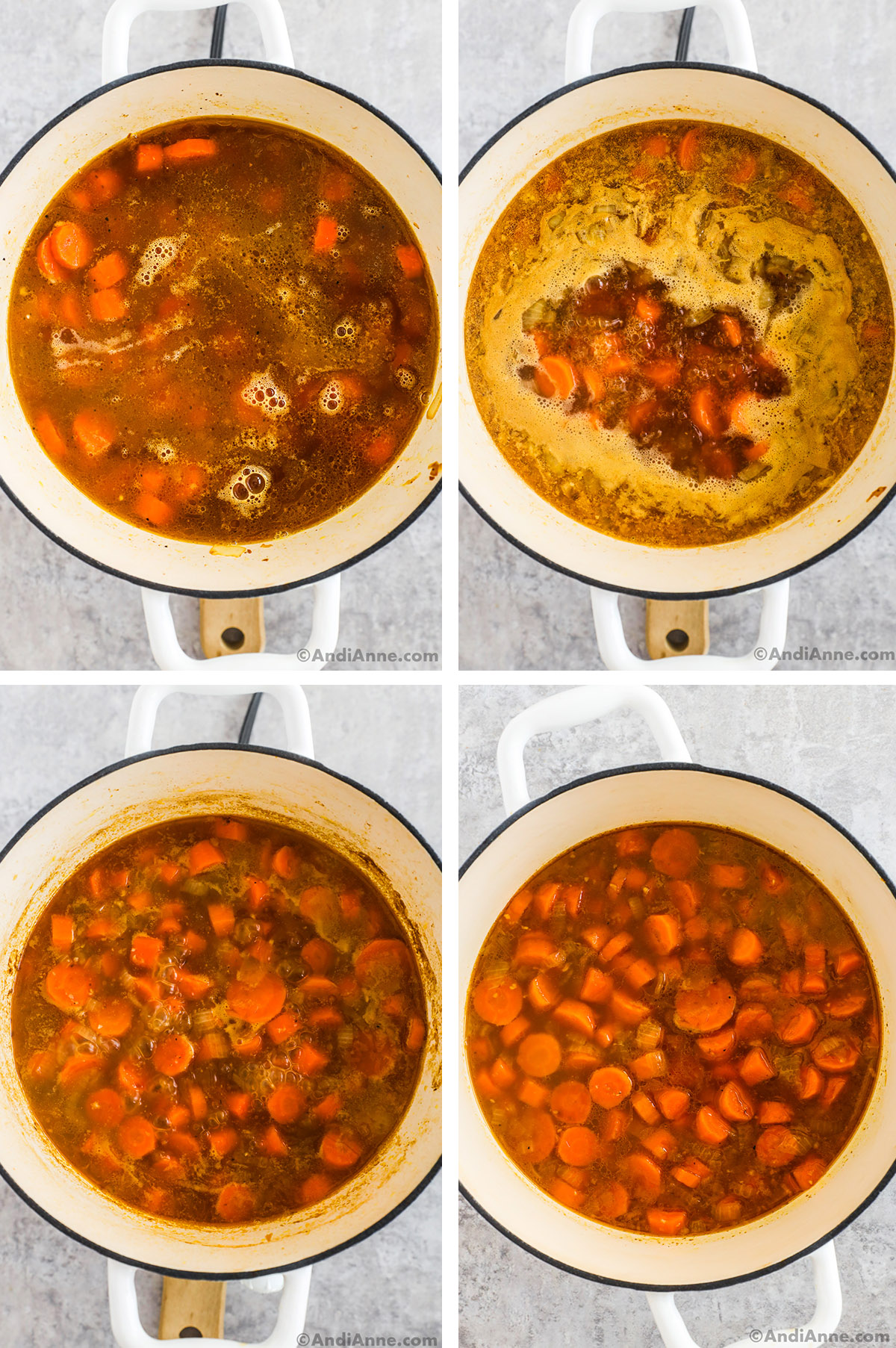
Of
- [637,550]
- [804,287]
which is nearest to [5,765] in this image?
[637,550]

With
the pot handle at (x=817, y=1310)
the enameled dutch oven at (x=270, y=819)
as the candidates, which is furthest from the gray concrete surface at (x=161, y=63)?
the pot handle at (x=817, y=1310)

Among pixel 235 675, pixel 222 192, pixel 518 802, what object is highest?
pixel 222 192

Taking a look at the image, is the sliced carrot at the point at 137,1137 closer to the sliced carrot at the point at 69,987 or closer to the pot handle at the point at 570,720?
the sliced carrot at the point at 69,987

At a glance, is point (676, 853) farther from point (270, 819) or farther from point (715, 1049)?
point (270, 819)

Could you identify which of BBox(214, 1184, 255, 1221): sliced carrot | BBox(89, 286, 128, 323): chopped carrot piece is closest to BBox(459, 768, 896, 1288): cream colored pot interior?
BBox(214, 1184, 255, 1221): sliced carrot

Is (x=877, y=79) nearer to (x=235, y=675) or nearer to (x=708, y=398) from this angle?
(x=708, y=398)

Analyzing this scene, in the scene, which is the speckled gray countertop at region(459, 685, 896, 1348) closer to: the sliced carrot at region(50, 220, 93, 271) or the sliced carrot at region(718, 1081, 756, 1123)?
the sliced carrot at region(718, 1081, 756, 1123)

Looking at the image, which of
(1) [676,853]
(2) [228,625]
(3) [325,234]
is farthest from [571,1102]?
(3) [325,234]
